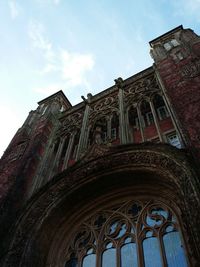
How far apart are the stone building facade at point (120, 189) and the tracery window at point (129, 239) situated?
0.8 inches

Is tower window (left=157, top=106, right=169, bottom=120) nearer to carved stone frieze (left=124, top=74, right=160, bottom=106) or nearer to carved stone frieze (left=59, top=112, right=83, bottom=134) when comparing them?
carved stone frieze (left=124, top=74, right=160, bottom=106)

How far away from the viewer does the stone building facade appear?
6160 millimetres

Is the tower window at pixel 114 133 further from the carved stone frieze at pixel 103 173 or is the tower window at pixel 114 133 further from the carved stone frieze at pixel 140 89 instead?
the carved stone frieze at pixel 103 173

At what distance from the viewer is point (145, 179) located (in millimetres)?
7332

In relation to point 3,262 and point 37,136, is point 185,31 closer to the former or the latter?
point 37,136

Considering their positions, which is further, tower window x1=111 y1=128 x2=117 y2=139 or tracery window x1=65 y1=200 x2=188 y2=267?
tower window x1=111 y1=128 x2=117 y2=139

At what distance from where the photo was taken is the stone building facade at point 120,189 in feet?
20.2

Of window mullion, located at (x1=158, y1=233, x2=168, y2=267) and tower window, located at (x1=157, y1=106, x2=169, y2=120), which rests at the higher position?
tower window, located at (x1=157, y1=106, x2=169, y2=120)

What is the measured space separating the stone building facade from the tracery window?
0.02 metres

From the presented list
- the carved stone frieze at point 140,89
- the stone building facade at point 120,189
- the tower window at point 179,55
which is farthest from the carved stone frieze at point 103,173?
the tower window at point 179,55

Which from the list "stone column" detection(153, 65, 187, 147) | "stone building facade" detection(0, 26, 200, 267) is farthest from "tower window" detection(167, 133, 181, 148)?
"stone column" detection(153, 65, 187, 147)

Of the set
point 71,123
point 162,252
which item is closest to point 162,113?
point 71,123

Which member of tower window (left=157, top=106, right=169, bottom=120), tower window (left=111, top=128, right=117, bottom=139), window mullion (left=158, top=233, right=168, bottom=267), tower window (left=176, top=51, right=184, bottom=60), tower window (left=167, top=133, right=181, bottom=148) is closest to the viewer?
window mullion (left=158, top=233, right=168, bottom=267)

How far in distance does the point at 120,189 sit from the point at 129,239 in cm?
156
